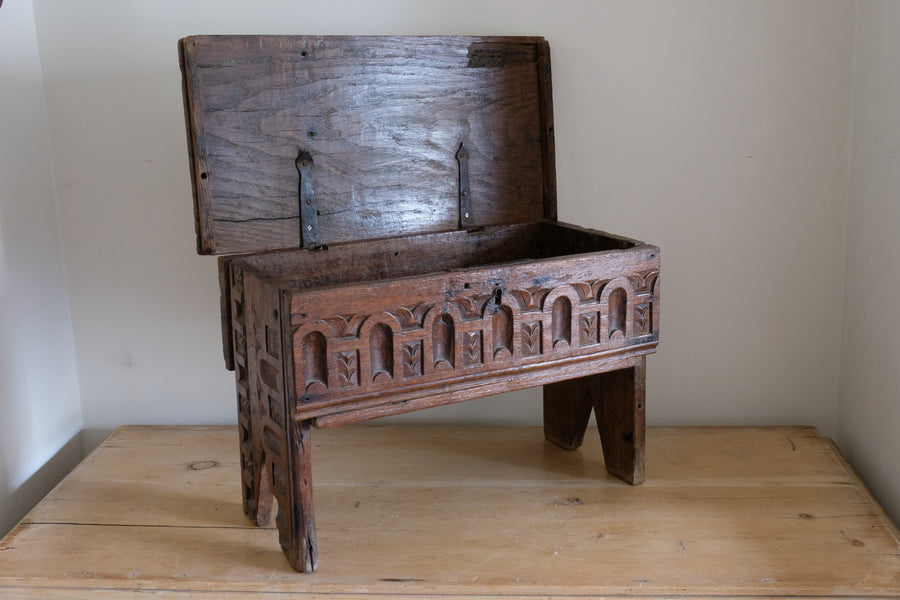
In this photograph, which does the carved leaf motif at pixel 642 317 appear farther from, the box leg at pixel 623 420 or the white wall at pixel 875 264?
the white wall at pixel 875 264

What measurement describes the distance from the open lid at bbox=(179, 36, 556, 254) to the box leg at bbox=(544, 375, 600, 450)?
36 centimetres

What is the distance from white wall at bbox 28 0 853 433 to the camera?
2.00 m

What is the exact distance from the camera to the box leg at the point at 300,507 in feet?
4.91

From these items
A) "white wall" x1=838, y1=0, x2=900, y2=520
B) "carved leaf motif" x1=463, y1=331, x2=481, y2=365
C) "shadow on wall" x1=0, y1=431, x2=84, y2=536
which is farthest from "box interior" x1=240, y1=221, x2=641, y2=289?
"shadow on wall" x1=0, y1=431, x2=84, y2=536

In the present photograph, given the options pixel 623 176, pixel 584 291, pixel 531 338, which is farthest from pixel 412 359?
pixel 623 176

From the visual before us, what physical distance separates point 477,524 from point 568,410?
38 cm

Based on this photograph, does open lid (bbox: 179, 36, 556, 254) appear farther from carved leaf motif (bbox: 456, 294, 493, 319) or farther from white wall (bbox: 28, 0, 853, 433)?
carved leaf motif (bbox: 456, 294, 493, 319)

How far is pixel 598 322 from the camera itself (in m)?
1.69

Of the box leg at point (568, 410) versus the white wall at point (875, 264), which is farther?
the box leg at point (568, 410)

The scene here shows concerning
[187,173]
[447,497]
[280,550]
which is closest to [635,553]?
[447,497]

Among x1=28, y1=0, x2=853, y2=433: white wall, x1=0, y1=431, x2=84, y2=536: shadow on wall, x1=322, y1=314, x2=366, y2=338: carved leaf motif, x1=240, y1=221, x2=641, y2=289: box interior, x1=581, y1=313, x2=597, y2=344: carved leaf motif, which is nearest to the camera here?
x1=322, y1=314, x2=366, y2=338: carved leaf motif

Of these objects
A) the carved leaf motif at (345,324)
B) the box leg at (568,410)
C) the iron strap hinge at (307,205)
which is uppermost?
the iron strap hinge at (307,205)

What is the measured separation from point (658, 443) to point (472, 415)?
42 centimetres

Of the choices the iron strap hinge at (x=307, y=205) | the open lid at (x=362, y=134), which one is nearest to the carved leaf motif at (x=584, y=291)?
the open lid at (x=362, y=134)
